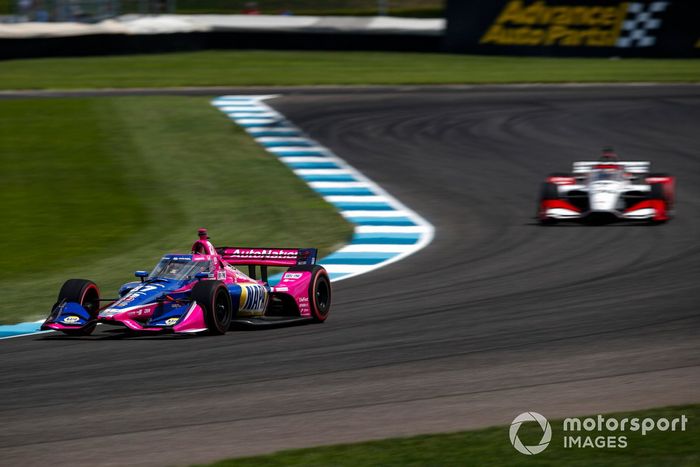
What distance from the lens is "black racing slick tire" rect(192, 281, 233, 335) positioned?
412 inches

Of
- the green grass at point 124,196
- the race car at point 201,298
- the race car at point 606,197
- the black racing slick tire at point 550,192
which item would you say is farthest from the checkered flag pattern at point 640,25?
the race car at point 201,298

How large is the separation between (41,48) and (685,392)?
35.6 meters

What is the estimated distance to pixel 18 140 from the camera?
81.5 ft

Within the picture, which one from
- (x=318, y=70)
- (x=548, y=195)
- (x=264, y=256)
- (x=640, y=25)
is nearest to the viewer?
(x=264, y=256)

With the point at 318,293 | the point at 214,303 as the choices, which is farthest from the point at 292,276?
the point at 214,303

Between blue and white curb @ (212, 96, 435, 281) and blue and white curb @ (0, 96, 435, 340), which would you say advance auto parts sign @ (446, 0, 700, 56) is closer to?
blue and white curb @ (212, 96, 435, 281)

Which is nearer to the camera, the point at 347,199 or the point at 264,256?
the point at 264,256

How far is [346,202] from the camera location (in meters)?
19.0

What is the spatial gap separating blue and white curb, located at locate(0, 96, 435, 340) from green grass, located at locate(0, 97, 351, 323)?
A: 32cm

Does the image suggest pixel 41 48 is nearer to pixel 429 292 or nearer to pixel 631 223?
pixel 631 223

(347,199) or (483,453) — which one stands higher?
(483,453)

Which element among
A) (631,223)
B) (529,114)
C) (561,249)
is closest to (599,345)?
(561,249)

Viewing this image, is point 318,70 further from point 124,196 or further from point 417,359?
point 417,359

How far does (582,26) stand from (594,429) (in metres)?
34.9
